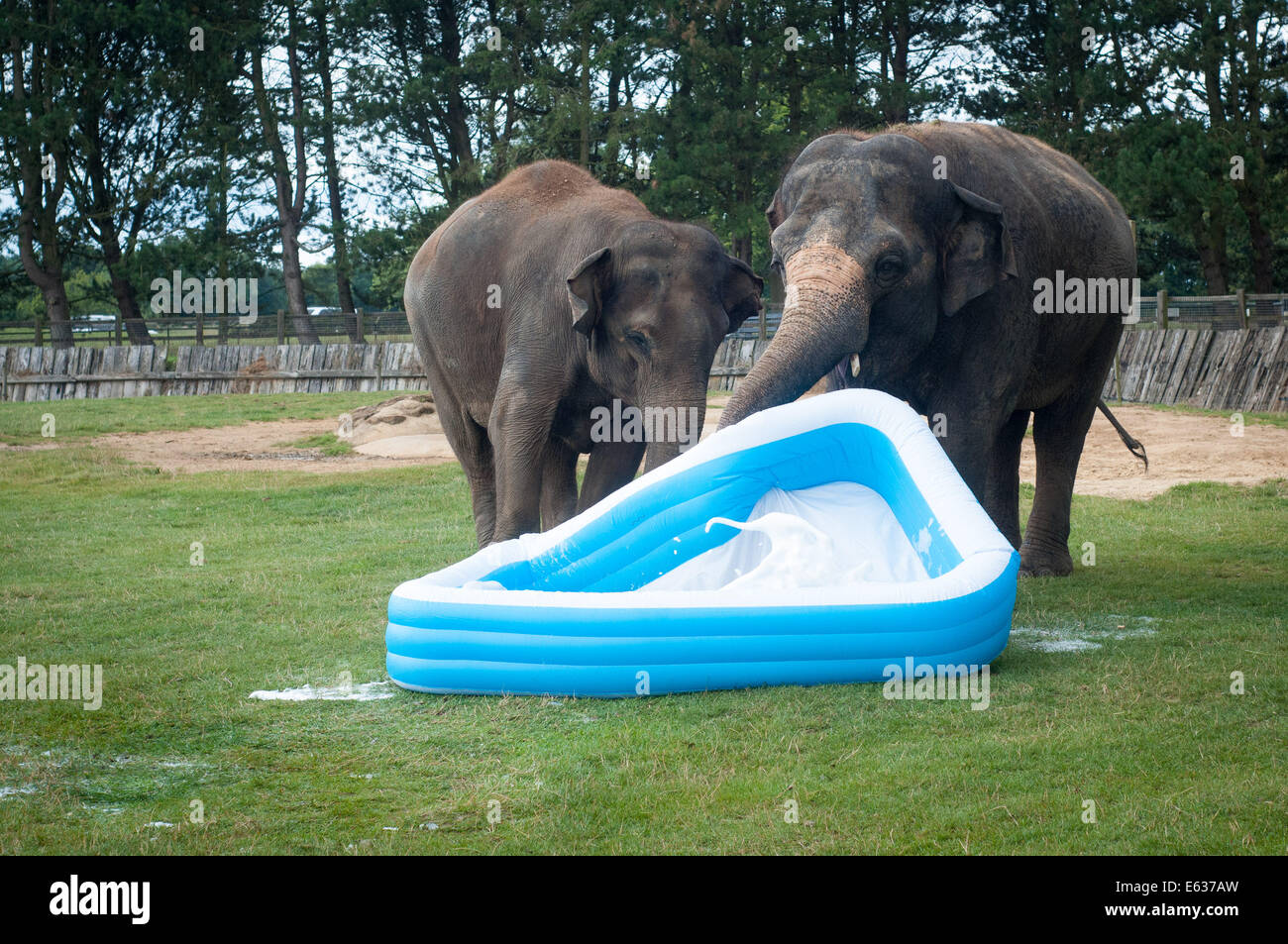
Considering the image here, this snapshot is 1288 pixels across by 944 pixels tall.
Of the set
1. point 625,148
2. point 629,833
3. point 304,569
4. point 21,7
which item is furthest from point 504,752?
point 21,7

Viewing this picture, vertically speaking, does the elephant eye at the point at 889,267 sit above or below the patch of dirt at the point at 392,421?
above

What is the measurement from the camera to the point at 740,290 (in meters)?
7.73

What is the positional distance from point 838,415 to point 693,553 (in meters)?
0.92

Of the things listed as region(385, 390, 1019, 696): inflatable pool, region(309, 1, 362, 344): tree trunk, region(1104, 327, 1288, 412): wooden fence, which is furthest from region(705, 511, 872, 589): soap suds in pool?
region(309, 1, 362, 344): tree trunk

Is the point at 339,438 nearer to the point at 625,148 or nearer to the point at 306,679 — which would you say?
the point at 625,148

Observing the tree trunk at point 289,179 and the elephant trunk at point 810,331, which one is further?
the tree trunk at point 289,179

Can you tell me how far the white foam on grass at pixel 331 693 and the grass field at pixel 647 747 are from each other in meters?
0.07

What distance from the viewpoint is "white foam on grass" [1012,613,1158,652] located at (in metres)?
6.02

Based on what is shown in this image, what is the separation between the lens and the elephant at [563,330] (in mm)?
7242

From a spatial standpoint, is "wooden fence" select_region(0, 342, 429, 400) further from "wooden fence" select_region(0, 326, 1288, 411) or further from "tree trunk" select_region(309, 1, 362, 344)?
"tree trunk" select_region(309, 1, 362, 344)

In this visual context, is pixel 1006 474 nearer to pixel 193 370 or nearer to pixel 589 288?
pixel 589 288

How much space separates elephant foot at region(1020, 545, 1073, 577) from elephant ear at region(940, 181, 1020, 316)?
2.08m

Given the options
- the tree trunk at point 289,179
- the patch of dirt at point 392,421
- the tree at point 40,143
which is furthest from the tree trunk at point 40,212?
the patch of dirt at point 392,421

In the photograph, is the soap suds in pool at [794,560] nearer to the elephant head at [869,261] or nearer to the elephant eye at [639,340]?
the elephant head at [869,261]
